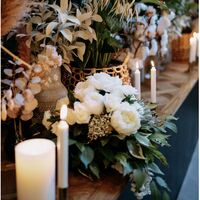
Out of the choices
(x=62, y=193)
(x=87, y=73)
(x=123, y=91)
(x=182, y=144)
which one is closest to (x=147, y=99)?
(x=182, y=144)

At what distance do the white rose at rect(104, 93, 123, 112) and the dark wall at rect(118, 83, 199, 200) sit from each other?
56 centimetres

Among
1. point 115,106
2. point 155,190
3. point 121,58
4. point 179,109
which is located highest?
point 121,58

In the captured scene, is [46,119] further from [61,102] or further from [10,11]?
[10,11]

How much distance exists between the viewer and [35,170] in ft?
2.82

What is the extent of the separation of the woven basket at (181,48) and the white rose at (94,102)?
5.55ft

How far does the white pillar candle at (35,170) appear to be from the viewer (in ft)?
2.79

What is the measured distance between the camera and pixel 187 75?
7.63ft

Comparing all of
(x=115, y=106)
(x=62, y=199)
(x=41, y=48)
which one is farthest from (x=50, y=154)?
(x=41, y=48)

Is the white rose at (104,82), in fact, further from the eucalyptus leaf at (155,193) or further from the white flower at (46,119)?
the eucalyptus leaf at (155,193)

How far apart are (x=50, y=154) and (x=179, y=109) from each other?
1040 millimetres

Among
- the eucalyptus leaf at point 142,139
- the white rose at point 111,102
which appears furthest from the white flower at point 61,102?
the eucalyptus leaf at point 142,139

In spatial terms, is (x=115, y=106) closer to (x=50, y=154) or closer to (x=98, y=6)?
(x=50, y=154)

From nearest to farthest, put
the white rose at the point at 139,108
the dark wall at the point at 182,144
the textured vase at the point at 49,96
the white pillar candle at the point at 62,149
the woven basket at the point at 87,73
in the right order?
1. the white pillar candle at the point at 62,149
2. the white rose at the point at 139,108
3. the textured vase at the point at 49,96
4. the woven basket at the point at 87,73
5. the dark wall at the point at 182,144

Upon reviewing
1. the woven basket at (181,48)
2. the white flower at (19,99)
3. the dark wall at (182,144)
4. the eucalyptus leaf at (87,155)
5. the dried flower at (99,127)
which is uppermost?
the woven basket at (181,48)
